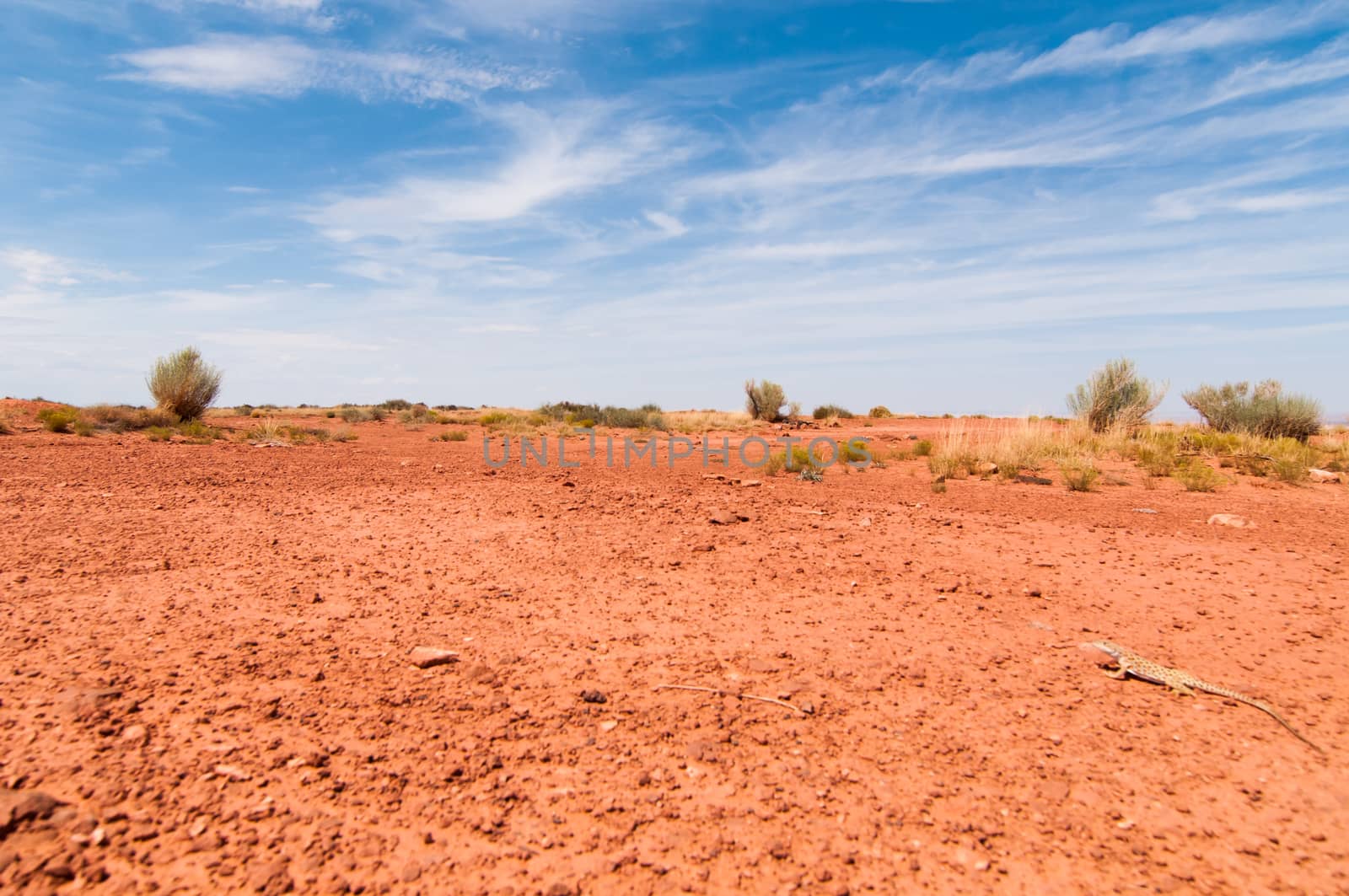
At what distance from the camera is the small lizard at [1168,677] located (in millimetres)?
3705

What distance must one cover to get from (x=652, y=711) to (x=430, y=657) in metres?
1.32

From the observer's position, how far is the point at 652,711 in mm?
3521

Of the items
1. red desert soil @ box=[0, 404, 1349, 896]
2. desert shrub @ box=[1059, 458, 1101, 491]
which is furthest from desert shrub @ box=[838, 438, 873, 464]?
red desert soil @ box=[0, 404, 1349, 896]

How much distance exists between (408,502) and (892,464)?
30.3ft

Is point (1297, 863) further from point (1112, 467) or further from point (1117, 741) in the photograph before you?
point (1112, 467)

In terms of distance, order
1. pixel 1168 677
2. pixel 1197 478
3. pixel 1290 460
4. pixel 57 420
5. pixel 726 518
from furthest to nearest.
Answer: pixel 57 420 < pixel 1290 460 < pixel 1197 478 < pixel 726 518 < pixel 1168 677

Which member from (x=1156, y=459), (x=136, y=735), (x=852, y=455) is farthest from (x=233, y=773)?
(x=1156, y=459)

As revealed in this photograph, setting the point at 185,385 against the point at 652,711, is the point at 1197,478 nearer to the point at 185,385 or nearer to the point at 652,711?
the point at 652,711

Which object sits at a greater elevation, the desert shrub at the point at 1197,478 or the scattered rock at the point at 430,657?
the desert shrub at the point at 1197,478

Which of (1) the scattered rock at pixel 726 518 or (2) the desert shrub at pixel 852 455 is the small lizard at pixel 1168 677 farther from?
(2) the desert shrub at pixel 852 455

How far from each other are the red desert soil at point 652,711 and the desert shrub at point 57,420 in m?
12.6

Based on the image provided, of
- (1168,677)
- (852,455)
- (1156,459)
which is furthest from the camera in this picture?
(852,455)

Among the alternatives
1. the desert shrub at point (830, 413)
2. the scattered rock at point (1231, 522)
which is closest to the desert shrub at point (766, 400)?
the desert shrub at point (830, 413)

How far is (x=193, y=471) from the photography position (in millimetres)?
10531
